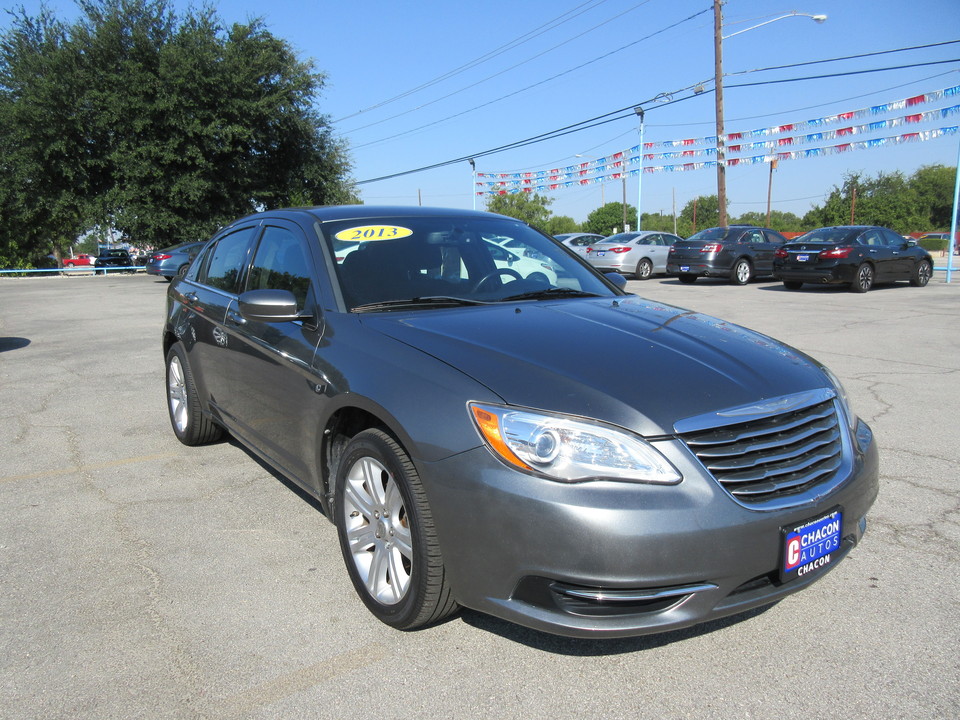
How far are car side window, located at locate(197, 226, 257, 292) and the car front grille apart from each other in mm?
3084

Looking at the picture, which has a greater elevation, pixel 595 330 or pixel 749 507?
pixel 595 330

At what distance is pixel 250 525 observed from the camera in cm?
388

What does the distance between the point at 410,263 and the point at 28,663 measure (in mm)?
2221

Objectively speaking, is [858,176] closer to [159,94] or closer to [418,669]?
[159,94]

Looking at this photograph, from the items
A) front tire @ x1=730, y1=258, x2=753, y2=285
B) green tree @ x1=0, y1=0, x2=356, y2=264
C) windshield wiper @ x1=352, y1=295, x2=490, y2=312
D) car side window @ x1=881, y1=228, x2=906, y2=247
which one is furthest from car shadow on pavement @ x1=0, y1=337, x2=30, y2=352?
green tree @ x1=0, y1=0, x2=356, y2=264

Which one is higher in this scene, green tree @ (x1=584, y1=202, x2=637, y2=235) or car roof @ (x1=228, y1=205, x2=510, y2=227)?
car roof @ (x1=228, y1=205, x2=510, y2=227)

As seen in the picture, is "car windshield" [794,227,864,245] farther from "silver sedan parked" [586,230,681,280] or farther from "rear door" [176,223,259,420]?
"rear door" [176,223,259,420]

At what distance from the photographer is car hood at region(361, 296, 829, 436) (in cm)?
242

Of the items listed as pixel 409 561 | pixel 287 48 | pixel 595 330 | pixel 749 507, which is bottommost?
pixel 409 561

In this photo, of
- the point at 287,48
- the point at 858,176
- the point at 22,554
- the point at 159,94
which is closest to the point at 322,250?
the point at 22,554

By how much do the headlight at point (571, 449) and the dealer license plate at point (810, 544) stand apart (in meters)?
0.46

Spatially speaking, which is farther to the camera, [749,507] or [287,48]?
[287,48]

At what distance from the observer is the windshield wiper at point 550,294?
12.0 ft

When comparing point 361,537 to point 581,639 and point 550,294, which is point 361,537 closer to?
point 581,639
